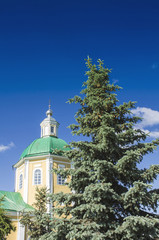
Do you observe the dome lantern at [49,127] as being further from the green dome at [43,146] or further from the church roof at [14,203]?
the church roof at [14,203]

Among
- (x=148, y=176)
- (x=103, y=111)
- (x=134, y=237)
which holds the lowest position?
(x=134, y=237)

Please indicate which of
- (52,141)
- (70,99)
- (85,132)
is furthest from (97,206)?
(52,141)

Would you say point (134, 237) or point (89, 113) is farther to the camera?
point (89, 113)

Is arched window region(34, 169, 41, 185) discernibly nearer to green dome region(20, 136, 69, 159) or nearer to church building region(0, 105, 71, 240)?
church building region(0, 105, 71, 240)

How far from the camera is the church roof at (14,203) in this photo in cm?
2091

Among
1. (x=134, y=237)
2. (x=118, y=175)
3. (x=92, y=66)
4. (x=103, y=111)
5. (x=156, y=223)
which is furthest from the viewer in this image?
(x=92, y=66)

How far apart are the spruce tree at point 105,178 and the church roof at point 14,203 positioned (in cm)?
1105

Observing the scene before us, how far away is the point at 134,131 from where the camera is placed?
11.4m

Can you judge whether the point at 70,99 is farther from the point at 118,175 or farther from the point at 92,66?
the point at 118,175

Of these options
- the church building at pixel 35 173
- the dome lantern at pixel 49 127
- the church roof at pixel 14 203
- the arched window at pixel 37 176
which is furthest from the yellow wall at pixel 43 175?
the dome lantern at pixel 49 127

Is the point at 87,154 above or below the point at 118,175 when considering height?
above

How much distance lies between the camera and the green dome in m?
24.4

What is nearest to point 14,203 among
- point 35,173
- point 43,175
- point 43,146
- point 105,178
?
point 35,173

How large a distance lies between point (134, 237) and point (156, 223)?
4.58ft
